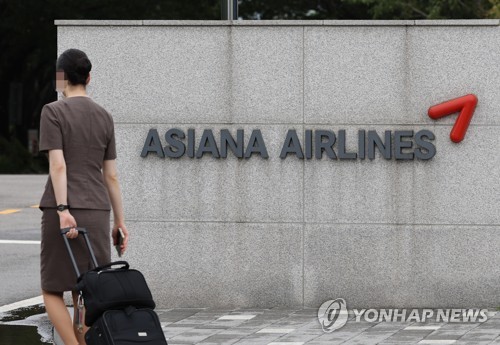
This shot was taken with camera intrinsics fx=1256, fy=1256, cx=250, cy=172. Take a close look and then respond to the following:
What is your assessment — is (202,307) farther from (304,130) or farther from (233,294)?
(304,130)

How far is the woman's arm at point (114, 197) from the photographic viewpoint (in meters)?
7.21

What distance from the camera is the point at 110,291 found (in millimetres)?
6363

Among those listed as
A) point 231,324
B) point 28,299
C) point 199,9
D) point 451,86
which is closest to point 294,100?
point 451,86

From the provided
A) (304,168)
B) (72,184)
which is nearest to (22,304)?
(304,168)

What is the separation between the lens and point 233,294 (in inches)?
413

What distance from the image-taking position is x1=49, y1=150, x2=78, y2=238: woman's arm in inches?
269

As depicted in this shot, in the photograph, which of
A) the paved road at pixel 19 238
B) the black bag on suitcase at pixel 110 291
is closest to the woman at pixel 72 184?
the black bag on suitcase at pixel 110 291

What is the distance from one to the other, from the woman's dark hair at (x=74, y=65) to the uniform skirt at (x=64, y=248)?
2.52 feet

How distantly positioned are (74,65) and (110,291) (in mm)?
1468

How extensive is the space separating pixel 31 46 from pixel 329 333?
127 feet

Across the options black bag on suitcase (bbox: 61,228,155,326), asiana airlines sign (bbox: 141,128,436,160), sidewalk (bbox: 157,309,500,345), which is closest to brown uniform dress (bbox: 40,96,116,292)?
black bag on suitcase (bbox: 61,228,155,326)

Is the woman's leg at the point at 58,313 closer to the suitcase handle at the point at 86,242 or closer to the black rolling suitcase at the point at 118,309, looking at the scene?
the suitcase handle at the point at 86,242

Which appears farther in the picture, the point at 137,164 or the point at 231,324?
the point at 137,164

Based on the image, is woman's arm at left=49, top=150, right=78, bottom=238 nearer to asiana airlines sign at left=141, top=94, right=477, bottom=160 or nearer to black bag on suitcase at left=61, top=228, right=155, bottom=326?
black bag on suitcase at left=61, top=228, right=155, bottom=326
